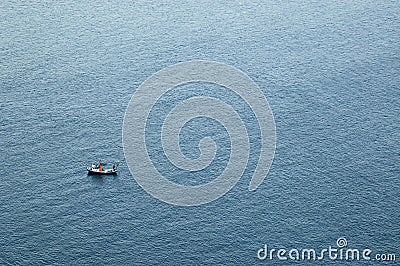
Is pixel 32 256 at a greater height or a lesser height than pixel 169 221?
lesser

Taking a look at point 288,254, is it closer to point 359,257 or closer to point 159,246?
point 359,257

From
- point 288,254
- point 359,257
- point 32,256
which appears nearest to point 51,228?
point 32,256

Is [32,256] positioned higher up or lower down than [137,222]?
lower down

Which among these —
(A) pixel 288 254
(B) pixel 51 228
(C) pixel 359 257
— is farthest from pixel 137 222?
(C) pixel 359 257

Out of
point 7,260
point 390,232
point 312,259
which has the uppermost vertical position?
point 390,232

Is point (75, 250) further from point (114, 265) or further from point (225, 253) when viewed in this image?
point (225, 253)

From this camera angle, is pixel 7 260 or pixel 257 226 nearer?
pixel 7 260

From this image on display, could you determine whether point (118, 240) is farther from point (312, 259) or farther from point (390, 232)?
point (390, 232)

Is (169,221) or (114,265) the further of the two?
(169,221)
